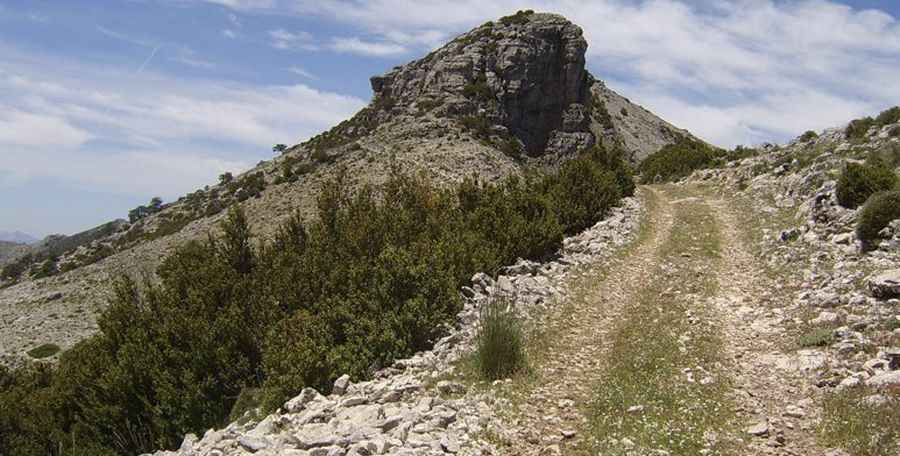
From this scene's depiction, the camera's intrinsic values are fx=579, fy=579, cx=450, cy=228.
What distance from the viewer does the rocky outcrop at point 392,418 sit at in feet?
23.1

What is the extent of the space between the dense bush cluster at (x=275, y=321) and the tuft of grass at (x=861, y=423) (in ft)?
21.9

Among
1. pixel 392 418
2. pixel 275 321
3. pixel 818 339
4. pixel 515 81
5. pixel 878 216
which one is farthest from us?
pixel 515 81

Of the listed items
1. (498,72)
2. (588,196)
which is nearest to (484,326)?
(588,196)

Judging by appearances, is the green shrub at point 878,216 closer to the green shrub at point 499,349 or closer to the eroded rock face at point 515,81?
the green shrub at point 499,349

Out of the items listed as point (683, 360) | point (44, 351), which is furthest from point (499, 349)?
point (44, 351)

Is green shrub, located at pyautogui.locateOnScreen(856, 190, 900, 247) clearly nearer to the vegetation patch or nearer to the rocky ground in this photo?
the rocky ground

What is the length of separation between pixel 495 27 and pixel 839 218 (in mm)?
57703

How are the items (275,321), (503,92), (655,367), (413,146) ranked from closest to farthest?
(655,367) < (275,321) < (413,146) < (503,92)

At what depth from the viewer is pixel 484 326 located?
9.61 m

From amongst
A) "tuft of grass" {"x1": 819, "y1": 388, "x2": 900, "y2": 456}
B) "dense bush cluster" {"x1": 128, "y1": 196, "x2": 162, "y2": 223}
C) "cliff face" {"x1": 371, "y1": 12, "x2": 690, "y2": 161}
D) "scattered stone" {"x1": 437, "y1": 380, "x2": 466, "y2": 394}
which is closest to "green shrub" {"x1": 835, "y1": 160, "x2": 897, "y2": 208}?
"tuft of grass" {"x1": 819, "y1": 388, "x2": 900, "y2": 456}

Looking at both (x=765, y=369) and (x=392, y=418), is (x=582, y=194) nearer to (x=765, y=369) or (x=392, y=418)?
(x=765, y=369)

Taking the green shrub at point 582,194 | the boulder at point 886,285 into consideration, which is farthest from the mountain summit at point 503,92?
the boulder at point 886,285

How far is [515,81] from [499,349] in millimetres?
54762

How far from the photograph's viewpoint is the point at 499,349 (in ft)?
30.5
